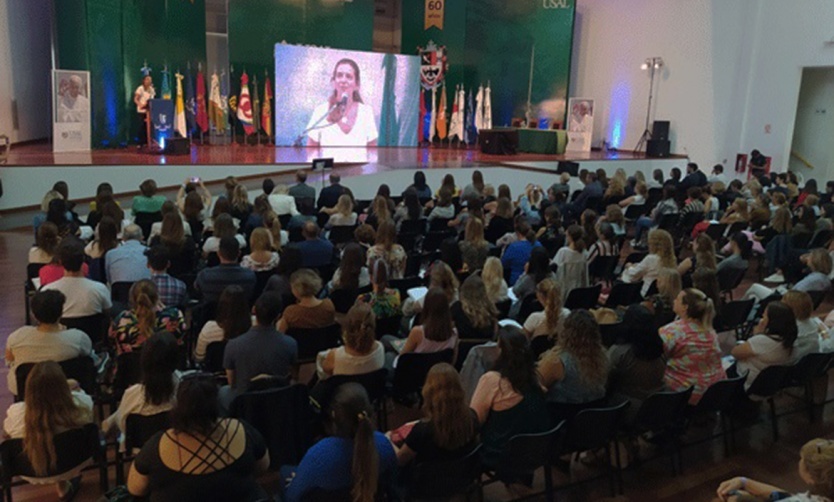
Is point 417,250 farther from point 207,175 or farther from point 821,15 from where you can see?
point 821,15

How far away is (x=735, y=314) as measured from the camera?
5223mm

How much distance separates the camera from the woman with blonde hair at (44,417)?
2779mm

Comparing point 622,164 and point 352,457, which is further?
point 622,164

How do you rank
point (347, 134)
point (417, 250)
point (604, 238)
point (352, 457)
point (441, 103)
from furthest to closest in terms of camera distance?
1. point (441, 103)
2. point (347, 134)
3. point (417, 250)
4. point (604, 238)
5. point (352, 457)

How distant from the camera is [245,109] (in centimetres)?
1627

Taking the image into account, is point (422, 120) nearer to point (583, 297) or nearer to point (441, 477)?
point (583, 297)

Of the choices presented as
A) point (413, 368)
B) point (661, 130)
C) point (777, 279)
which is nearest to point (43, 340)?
point (413, 368)

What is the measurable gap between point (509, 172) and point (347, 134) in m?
4.71

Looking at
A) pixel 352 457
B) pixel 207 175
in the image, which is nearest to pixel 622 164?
pixel 207 175

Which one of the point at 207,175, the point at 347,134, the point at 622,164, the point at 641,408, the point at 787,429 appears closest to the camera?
the point at 641,408

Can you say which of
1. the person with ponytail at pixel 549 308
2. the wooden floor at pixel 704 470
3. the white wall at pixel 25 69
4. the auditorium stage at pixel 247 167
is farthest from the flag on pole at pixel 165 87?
the person with ponytail at pixel 549 308

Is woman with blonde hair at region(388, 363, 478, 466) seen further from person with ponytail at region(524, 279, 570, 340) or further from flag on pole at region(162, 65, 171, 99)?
flag on pole at region(162, 65, 171, 99)

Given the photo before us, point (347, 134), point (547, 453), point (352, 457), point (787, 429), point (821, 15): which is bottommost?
point (787, 429)

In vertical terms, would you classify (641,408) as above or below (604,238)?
below
